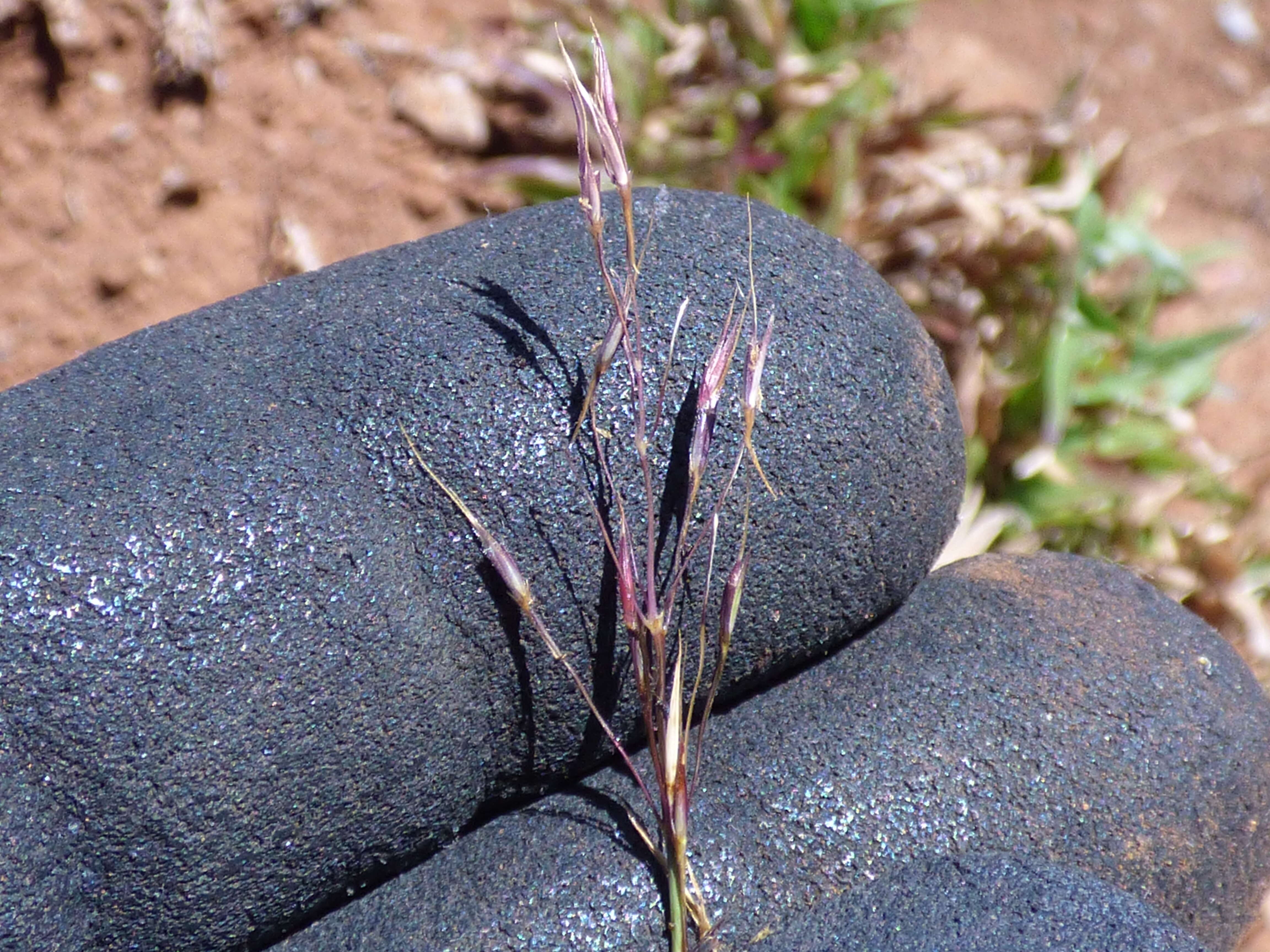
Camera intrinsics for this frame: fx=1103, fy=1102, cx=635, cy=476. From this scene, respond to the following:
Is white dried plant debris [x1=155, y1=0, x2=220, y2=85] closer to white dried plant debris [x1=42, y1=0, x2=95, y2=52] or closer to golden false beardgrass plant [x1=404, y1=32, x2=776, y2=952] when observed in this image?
white dried plant debris [x1=42, y1=0, x2=95, y2=52]

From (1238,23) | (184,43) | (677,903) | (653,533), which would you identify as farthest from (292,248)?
(1238,23)

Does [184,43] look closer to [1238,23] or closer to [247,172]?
[247,172]

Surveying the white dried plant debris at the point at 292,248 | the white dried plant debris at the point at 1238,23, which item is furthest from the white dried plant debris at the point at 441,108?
the white dried plant debris at the point at 1238,23

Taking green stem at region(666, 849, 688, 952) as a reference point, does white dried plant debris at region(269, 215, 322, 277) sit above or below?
below

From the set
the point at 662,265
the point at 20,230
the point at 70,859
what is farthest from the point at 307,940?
the point at 20,230

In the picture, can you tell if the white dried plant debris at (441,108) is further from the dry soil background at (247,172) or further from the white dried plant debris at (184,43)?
the white dried plant debris at (184,43)

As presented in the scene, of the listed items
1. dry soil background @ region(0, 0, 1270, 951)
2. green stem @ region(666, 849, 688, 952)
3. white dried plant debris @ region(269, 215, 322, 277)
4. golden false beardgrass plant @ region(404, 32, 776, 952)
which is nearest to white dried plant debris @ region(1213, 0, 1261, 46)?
dry soil background @ region(0, 0, 1270, 951)
